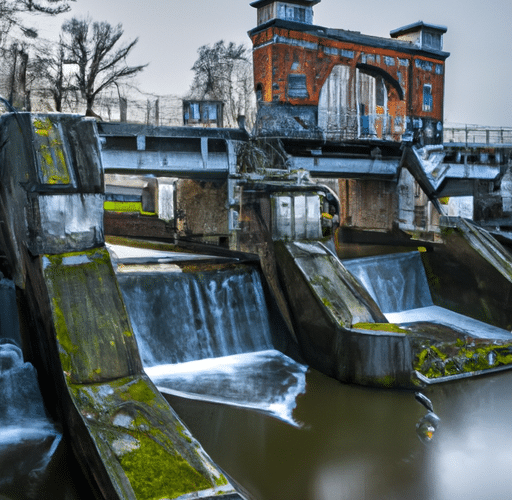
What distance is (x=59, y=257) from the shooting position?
8.20 metres

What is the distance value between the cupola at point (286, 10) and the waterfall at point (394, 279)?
406 inches

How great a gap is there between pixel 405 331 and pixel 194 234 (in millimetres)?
10777

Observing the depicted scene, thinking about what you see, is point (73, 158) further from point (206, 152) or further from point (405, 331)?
point (206, 152)

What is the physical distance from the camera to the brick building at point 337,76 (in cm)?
2125

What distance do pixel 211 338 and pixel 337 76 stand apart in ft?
61.4

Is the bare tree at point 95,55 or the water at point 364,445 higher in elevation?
the bare tree at point 95,55

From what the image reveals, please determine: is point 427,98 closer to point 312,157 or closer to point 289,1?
point 289,1

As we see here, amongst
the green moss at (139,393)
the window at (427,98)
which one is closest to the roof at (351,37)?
the window at (427,98)

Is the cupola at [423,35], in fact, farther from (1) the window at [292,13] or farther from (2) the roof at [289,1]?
(1) the window at [292,13]

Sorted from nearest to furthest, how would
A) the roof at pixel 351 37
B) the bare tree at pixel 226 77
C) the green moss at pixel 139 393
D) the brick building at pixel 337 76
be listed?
the green moss at pixel 139 393 → the roof at pixel 351 37 → the brick building at pixel 337 76 → the bare tree at pixel 226 77

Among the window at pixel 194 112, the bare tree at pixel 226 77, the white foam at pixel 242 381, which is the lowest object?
the white foam at pixel 242 381

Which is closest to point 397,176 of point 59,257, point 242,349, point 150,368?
point 242,349

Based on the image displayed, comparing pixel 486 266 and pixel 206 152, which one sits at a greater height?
pixel 206 152

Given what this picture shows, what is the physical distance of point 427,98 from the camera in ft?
82.9
